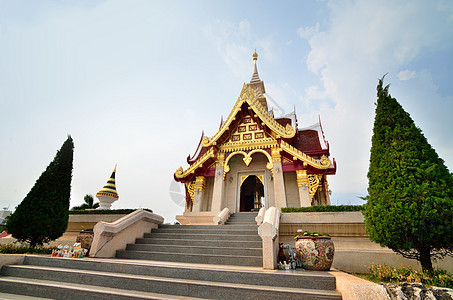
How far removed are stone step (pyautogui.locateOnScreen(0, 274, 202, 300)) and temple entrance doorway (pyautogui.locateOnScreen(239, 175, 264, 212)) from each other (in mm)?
11932

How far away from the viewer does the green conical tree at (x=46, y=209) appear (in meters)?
5.63

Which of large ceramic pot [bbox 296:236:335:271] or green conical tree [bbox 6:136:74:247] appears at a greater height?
green conical tree [bbox 6:136:74:247]

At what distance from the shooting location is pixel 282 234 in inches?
257

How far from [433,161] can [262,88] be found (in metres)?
15.2

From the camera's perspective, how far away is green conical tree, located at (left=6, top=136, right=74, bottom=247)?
18.5 feet

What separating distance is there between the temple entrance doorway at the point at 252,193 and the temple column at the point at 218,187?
4149 millimetres

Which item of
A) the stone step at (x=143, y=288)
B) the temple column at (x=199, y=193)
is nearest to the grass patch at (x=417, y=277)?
the stone step at (x=143, y=288)

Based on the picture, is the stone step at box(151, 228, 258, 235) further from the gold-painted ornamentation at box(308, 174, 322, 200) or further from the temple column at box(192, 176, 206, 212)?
the gold-painted ornamentation at box(308, 174, 322, 200)

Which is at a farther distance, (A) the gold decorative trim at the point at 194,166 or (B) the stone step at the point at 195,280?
(A) the gold decorative trim at the point at 194,166

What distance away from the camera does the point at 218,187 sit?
10539 millimetres

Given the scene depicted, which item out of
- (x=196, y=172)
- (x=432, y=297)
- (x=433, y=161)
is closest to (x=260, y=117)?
(x=196, y=172)

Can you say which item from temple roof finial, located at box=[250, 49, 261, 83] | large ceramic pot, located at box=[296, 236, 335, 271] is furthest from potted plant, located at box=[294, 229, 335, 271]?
temple roof finial, located at box=[250, 49, 261, 83]

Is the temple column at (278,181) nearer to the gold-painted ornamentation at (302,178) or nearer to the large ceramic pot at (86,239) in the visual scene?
the gold-painted ornamentation at (302,178)

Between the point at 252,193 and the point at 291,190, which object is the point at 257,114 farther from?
the point at 252,193
